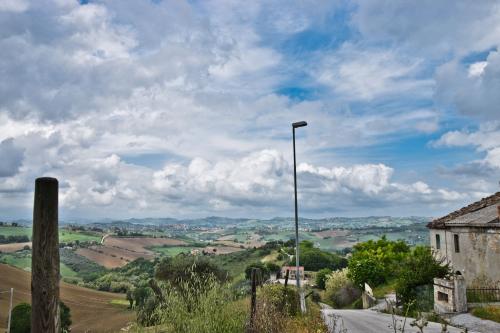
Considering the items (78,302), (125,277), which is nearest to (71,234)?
(125,277)

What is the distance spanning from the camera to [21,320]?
29.3 m

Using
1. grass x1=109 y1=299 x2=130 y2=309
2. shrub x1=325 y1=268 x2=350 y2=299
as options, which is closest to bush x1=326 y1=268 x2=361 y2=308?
shrub x1=325 y1=268 x2=350 y2=299

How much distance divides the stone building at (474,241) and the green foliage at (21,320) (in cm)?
2822

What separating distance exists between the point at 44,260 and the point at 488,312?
2412 cm

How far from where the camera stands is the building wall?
93.7 ft

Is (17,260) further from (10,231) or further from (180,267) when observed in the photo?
(180,267)

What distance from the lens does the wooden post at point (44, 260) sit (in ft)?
14.2

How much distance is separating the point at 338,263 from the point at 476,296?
74.5 m

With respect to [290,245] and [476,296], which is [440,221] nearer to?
[476,296]

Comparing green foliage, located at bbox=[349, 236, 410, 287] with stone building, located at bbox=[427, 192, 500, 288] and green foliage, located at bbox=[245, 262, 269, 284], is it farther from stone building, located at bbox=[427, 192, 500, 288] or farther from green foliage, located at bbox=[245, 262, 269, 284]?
green foliage, located at bbox=[245, 262, 269, 284]

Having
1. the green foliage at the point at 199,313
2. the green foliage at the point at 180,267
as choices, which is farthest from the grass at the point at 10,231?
the green foliage at the point at 199,313

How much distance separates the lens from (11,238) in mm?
96938

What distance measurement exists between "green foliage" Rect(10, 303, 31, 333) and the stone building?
28.2 meters

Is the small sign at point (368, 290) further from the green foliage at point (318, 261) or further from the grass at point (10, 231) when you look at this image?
the grass at point (10, 231)
